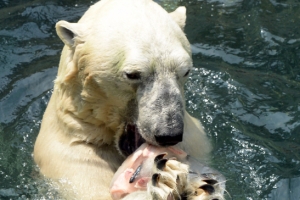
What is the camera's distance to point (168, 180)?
3475 mm

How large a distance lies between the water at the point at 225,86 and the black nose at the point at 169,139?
980 mm

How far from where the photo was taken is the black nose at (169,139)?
12.3 feet

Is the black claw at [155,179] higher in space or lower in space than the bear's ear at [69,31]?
lower

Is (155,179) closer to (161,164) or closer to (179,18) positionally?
(161,164)

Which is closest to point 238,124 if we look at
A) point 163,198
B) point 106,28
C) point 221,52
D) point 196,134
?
point 196,134

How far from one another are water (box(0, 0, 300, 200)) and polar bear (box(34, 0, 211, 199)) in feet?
0.95

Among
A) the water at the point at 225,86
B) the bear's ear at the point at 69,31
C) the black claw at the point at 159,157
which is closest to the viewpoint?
the black claw at the point at 159,157

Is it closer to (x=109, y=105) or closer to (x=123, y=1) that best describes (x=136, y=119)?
(x=109, y=105)

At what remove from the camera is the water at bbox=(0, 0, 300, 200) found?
492 centimetres

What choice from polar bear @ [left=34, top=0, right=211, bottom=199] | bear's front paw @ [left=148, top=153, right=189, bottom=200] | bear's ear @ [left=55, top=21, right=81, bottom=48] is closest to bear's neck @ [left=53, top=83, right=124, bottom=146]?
polar bear @ [left=34, top=0, right=211, bottom=199]

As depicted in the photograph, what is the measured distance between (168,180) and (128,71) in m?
0.79

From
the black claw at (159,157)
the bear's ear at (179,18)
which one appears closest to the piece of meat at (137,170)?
the black claw at (159,157)

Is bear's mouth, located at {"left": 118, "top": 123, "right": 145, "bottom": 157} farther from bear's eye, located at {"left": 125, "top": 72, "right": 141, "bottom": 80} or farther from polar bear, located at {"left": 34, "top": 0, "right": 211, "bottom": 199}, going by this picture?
bear's eye, located at {"left": 125, "top": 72, "right": 141, "bottom": 80}

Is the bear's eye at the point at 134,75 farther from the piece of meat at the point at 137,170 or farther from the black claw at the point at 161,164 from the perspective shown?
the black claw at the point at 161,164
